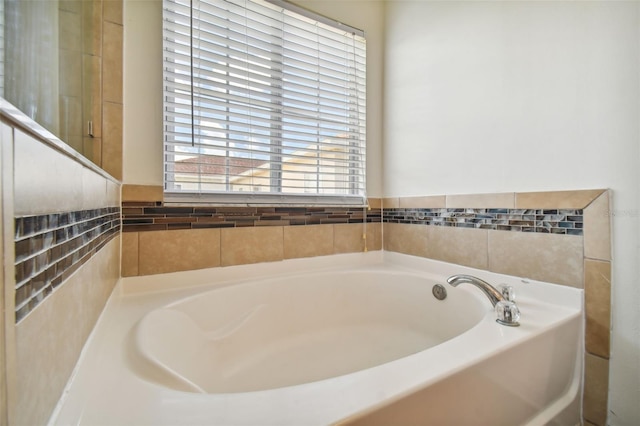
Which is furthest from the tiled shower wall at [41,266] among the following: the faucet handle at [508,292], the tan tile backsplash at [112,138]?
the faucet handle at [508,292]

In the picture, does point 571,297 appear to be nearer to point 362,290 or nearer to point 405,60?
point 362,290

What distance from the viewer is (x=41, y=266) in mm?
359

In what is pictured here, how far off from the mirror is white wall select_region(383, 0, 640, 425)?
1500mm

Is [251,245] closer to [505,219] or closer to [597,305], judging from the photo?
[505,219]

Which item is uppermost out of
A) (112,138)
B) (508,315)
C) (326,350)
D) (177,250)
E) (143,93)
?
(143,93)

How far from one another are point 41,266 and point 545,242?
144 cm

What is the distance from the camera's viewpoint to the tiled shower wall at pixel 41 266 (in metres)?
0.28

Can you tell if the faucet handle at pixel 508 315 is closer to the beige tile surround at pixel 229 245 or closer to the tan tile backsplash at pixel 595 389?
the tan tile backsplash at pixel 595 389

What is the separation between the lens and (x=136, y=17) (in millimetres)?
1265

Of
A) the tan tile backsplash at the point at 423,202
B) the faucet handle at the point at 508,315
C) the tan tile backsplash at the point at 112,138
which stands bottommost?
the faucet handle at the point at 508,315

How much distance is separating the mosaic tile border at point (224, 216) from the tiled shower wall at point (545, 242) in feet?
1.72

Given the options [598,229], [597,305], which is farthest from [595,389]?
[598,229]

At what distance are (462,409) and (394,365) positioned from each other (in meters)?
0.17

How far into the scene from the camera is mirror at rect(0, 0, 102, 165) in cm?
60
